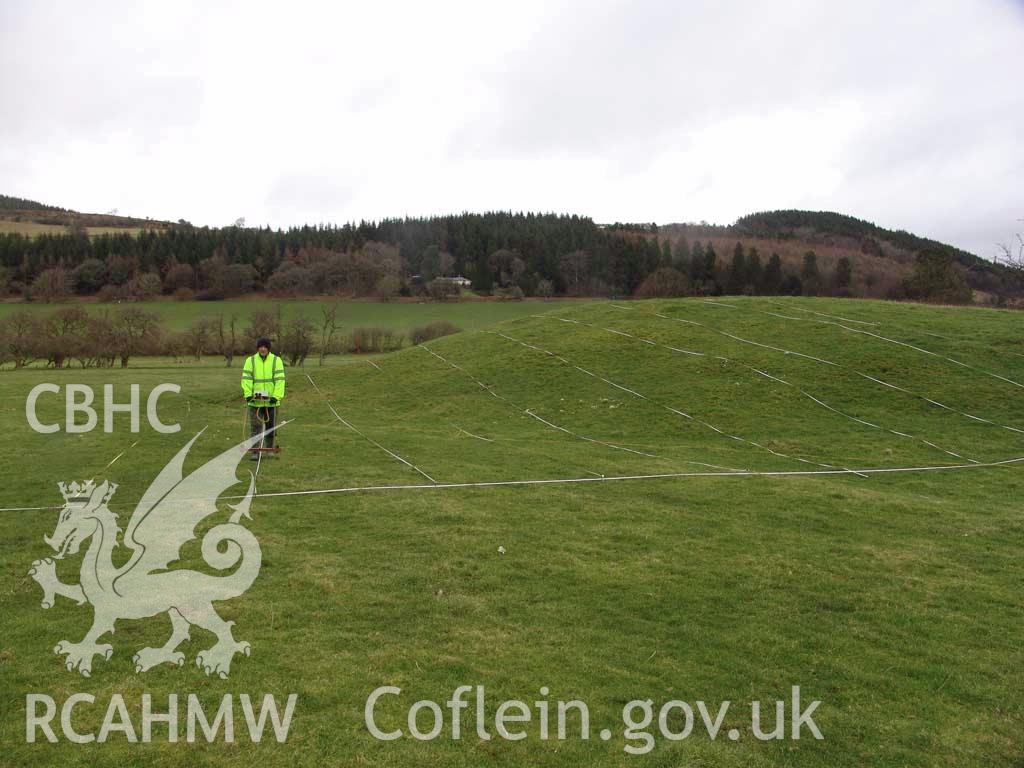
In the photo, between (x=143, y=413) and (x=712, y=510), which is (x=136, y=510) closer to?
(x=712, y=510)

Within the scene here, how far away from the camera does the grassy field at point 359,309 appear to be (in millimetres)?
65688

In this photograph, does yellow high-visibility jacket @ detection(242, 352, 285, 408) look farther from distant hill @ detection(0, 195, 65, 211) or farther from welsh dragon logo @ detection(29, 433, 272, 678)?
distant hill @ detection(0, 195, 65, 211)

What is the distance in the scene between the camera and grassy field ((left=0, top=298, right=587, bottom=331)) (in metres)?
65.7

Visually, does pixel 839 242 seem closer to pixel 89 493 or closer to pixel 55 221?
pixel 89 493

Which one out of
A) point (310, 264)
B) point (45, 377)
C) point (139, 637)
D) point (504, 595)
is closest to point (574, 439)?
point (504, 595)

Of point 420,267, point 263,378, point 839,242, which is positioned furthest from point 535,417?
point 839,242

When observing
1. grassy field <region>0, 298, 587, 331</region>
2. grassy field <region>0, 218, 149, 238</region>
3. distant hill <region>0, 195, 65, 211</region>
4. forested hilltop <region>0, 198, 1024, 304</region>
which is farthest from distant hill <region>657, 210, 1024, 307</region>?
distant hill <region>0, 195, 65, 211</region>

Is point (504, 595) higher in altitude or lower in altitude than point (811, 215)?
lower

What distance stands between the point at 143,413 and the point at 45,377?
1585cm

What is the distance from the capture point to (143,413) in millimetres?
20156

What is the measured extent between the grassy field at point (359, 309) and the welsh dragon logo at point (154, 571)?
5206 centimetres

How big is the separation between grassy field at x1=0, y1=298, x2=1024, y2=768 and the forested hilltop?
181ft

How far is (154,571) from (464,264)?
92464 millimetres

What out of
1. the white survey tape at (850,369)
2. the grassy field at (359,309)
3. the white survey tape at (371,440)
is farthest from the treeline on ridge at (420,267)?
the white survey tape at (371,440)
